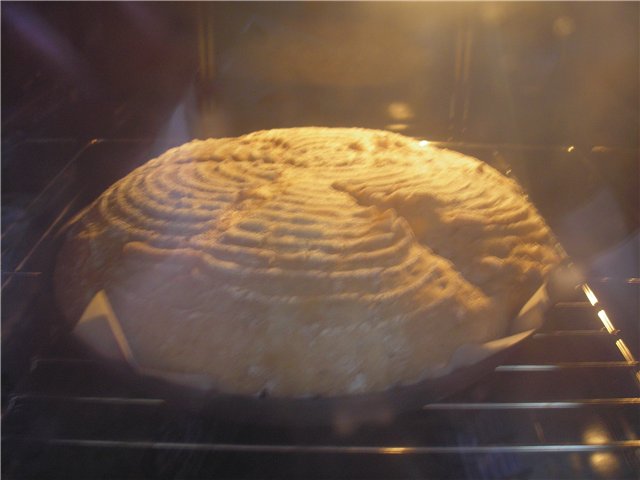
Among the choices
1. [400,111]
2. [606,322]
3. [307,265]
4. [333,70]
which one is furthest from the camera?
[400,111]

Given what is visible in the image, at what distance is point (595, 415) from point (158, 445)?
2.44 ft

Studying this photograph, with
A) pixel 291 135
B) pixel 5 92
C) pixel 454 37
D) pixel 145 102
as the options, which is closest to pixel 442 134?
pixel 454 37

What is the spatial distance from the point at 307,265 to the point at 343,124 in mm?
956

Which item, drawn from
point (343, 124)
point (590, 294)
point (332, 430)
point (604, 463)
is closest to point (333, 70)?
point (343, 124)

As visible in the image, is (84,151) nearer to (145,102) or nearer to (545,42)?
(145,102)

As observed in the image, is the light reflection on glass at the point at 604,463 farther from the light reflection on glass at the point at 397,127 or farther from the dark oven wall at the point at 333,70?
the light reflection on glass at the point at 397,127

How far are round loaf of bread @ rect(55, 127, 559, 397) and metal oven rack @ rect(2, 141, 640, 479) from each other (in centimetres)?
11

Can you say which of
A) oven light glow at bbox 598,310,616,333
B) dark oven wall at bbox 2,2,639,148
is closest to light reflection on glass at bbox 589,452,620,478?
oven light glow at bbox 598,310,616,333

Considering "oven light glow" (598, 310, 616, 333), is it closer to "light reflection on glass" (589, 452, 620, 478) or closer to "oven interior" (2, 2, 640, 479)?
"oven interior" (2, 2, 640, 479)

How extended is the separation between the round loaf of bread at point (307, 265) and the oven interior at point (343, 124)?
0.14m

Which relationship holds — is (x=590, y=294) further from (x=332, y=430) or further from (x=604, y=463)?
(x=332, y=430)

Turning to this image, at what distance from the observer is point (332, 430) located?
1113mm

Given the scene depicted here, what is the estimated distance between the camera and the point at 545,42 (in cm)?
168

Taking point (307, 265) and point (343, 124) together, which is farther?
point (343, 124)
